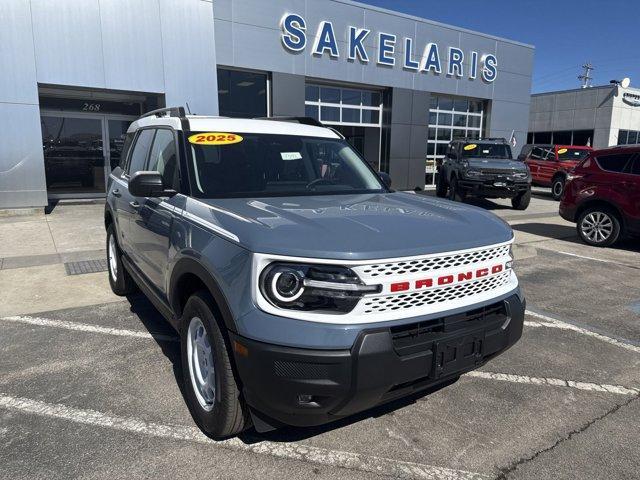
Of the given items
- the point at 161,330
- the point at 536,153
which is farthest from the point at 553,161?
the point at 161,330

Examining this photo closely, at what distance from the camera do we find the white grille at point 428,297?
2.29 metres

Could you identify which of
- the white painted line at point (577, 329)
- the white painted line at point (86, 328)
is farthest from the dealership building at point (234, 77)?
the white painted line at point (577, 329)

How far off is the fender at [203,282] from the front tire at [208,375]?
13 cm

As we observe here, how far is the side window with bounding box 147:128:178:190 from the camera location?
11.3 ft

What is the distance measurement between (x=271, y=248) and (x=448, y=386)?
1.98 metres

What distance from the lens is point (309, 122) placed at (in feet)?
14.9

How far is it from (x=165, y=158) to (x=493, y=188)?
1089 centimetres

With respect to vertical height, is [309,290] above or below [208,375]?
above

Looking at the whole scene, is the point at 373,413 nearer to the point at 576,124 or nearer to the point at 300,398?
the point at 300,398

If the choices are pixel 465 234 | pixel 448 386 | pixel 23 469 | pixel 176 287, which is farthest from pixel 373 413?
pixel 23 469

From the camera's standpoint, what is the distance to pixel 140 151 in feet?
15.0

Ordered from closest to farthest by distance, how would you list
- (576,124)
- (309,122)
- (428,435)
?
(428,435), (309,122), (576,124)

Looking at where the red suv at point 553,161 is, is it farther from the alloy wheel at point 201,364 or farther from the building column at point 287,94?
the alloy wheel at point 201,364

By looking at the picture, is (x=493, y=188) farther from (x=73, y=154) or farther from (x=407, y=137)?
(x=73, y=154)
